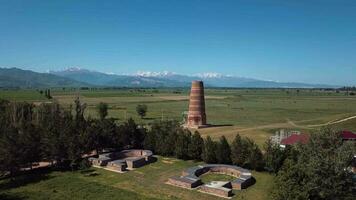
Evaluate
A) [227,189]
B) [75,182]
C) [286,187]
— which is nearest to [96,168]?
[75,182]

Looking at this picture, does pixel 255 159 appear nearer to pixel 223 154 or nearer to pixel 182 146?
pixel 223 154

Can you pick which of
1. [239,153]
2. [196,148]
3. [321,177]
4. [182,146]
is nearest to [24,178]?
[182,146]

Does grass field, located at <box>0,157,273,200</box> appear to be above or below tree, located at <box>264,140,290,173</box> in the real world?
below

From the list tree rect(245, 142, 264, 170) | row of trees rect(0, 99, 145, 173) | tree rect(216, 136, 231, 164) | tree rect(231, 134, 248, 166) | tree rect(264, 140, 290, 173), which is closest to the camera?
row of trees rect(0, 99, 145, 173)

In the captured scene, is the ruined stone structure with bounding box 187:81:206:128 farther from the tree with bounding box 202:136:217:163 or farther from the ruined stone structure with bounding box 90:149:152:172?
the tree with bounding box 202:136:217:163

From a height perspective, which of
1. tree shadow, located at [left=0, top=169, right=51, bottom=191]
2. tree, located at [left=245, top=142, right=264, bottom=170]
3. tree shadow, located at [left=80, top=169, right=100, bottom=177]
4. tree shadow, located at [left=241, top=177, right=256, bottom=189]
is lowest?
tree shadow, located at [left=0, top=169, right=51, bottom=191]

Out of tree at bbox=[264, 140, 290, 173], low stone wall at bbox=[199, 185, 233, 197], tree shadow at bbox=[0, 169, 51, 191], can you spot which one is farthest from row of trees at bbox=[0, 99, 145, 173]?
tree at bbox=[264, 140, 290, 173]

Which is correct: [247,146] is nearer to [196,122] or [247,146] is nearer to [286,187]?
[286,187]
